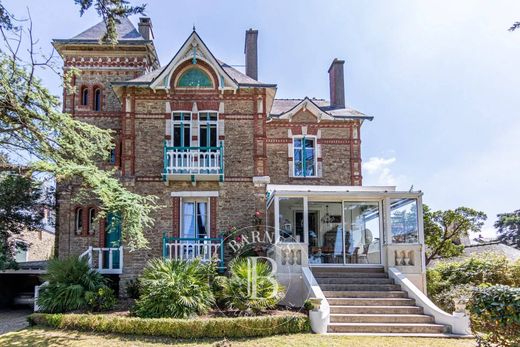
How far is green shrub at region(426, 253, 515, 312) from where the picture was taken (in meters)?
16.1

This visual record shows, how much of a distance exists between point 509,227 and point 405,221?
105ft

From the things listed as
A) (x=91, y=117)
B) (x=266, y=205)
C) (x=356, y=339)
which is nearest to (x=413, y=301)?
(x=356, y=339)

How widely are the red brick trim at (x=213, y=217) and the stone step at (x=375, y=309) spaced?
17.8 feet

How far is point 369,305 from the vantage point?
492 inches

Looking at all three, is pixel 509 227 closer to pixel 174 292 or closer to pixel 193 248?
pixel 193 248

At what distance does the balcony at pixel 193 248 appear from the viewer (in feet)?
50.1

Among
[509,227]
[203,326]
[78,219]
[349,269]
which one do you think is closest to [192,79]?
[78,219]

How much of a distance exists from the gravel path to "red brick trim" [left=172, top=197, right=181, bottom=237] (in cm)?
514

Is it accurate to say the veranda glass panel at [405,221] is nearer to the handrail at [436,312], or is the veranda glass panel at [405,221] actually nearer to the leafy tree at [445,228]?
the handrail at [436,312]

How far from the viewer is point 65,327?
1145 cm

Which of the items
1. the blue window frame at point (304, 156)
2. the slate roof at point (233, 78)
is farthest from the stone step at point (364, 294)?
the blue window frame at point (304, 156)

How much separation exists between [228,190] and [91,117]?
7008 millimetres

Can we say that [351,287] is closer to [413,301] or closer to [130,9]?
[413,301]

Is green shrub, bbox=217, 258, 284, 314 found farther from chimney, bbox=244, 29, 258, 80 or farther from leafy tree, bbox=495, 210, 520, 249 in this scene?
leafy tree, bbox=495, 210, 520, 249
